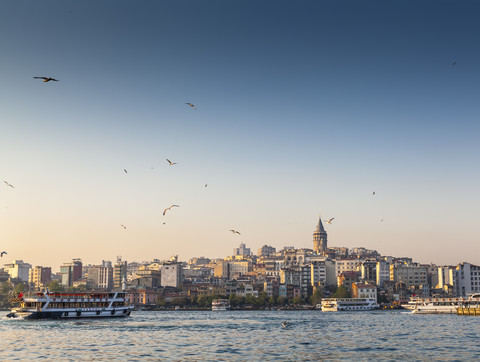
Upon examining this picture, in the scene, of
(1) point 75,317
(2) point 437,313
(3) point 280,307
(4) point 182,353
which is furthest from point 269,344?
(3) point 280,307

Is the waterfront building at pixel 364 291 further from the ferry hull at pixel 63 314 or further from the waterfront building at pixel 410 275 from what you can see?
the ferry hull at pixel 63 314

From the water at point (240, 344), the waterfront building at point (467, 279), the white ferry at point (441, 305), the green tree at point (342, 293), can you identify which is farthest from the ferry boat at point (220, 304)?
the water at point (240, 344)

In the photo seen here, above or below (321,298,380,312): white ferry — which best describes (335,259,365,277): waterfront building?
above

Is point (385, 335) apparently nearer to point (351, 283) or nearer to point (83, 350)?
point (83, 350)

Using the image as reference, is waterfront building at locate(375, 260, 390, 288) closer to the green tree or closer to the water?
the green tree

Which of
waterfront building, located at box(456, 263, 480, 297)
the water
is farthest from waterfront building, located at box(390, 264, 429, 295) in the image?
the water

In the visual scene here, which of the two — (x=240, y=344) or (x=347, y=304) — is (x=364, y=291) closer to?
(x=347, y=304)
